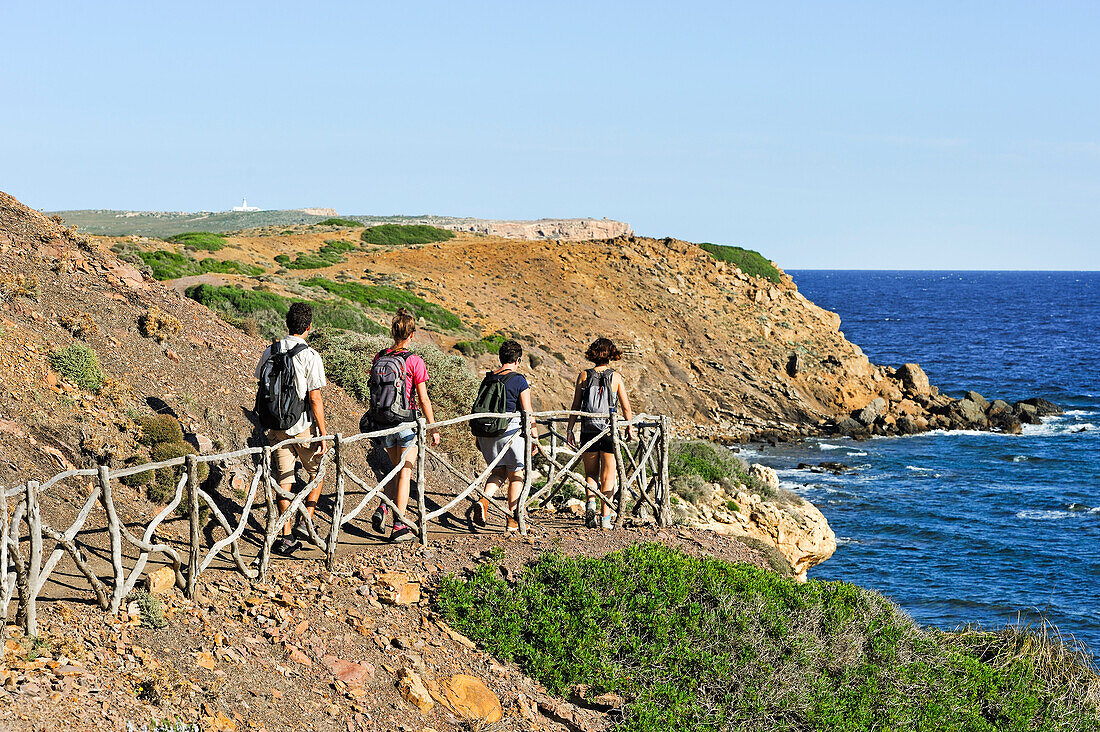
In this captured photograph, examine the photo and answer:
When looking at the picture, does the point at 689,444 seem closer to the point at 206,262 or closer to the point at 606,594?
the point at 606,594

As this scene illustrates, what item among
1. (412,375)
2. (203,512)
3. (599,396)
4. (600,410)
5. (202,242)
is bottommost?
(203,512)

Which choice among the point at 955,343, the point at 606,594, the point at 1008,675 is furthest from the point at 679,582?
the point at 955,343

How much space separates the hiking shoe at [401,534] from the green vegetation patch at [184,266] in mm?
19028

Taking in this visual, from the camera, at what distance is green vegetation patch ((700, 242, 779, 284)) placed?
163 ft

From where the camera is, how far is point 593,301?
1592 inches

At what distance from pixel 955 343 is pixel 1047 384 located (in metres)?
25.0

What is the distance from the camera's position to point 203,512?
29.6ft

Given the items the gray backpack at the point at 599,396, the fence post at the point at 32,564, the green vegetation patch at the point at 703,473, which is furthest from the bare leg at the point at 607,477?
the fence post at the point at 32,564

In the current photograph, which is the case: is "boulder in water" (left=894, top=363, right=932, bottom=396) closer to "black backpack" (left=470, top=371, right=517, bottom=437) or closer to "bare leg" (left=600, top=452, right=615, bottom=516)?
"bare leg" (left=600, top=452, right=615, bottom=516)

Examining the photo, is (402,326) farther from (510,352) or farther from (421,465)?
(421,465)

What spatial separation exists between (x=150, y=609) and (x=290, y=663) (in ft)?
3.74

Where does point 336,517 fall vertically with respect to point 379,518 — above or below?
above

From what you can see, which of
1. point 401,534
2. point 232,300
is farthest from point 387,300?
point 401,534

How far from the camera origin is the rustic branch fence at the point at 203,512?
6.17m
